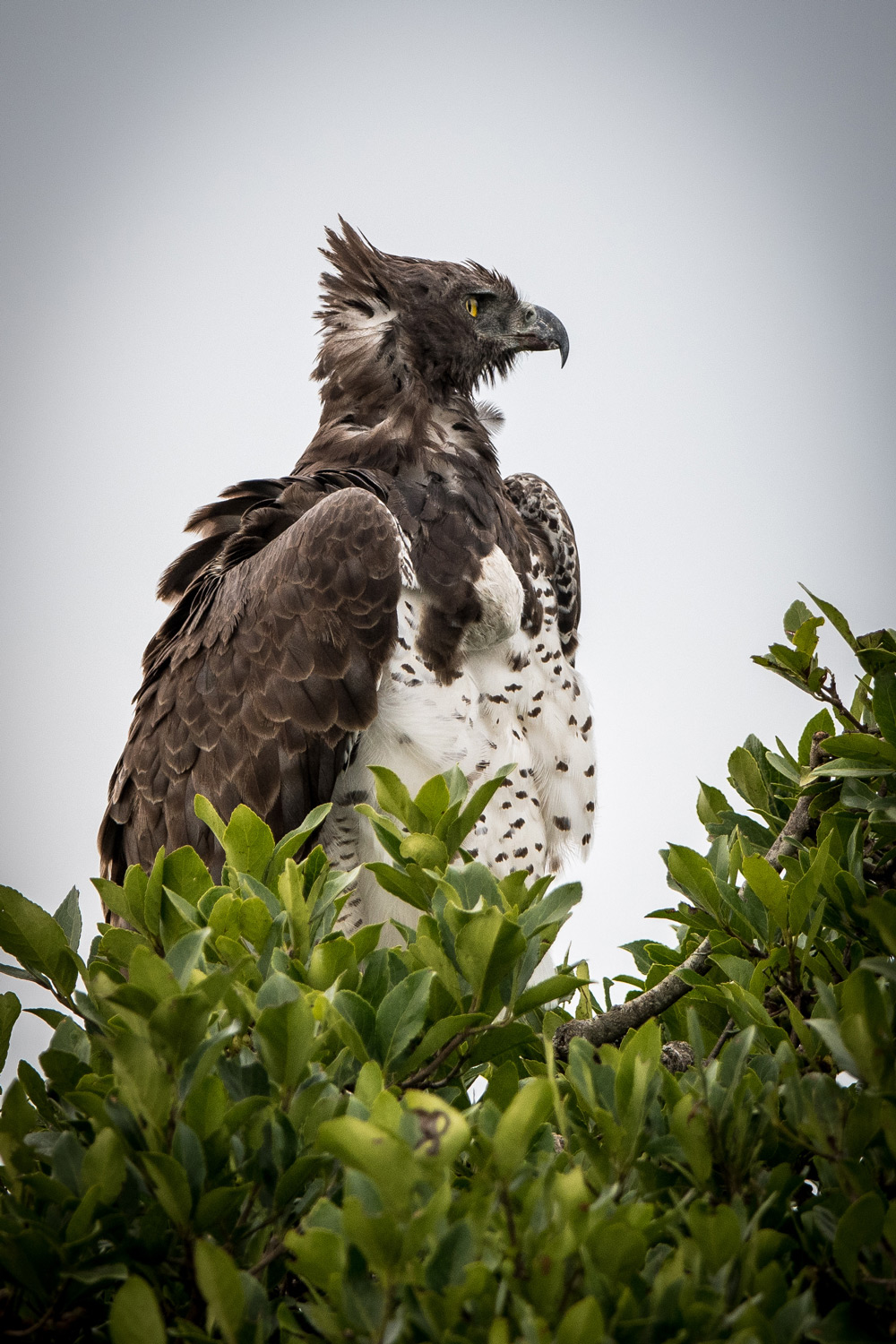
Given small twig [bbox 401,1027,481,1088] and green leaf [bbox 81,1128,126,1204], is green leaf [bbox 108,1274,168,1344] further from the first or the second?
small twig [bbox 401,1027,481,1088]

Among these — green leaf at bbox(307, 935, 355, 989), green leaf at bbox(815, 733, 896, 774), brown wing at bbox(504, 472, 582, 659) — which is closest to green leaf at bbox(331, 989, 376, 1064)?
green leaf at bbox(307, 935, 355, 989)

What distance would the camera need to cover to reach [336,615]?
3.81 m

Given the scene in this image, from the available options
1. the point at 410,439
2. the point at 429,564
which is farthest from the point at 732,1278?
the point at 410,439

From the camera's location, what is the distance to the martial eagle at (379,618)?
383cm

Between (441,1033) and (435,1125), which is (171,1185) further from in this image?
(441,1033)

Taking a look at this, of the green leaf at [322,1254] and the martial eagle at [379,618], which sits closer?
the green leaf at [322,1254]

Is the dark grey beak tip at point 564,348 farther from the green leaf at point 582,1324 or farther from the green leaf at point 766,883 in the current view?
the green leaf at point 582,1324

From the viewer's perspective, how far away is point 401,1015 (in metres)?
1.50

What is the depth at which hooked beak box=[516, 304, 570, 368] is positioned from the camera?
5.03 metres

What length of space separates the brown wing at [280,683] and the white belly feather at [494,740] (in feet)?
0.42

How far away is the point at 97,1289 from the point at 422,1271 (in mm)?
418

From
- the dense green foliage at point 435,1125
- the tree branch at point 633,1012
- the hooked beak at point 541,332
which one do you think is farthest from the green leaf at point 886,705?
the hooked beak at point 541,332

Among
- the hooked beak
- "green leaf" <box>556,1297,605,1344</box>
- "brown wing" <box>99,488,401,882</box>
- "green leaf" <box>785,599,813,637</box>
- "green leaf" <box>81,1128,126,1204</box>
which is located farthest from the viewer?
the hooked beak

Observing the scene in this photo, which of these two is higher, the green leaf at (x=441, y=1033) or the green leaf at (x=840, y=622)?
the green leaf at (x=840, y=622)
